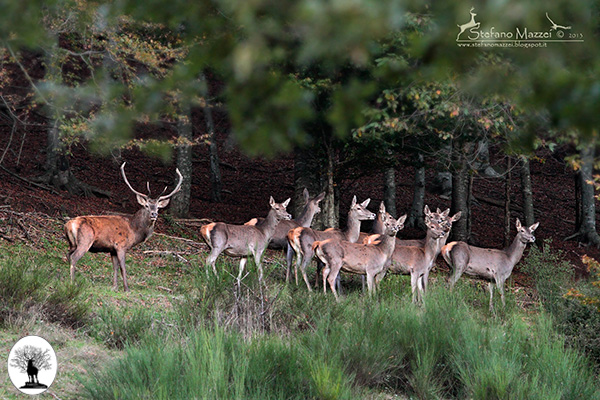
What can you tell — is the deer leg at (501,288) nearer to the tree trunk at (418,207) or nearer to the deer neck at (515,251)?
the deer neck at (515,251)

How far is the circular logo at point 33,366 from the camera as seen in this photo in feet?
20.2

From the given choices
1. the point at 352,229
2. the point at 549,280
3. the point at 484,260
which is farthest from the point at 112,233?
the point at 549,280

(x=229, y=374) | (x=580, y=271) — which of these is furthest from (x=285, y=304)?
(x=580, y=271)

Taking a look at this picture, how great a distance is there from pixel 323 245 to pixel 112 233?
3120mm

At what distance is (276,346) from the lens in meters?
6.75

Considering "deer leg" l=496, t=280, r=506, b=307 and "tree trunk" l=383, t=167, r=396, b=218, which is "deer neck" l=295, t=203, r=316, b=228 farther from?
"tree trunk" l=383, t=167, r=396, b=218

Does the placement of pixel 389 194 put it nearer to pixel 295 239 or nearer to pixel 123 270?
pixel 295 239

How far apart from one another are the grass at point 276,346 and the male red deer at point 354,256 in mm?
1493

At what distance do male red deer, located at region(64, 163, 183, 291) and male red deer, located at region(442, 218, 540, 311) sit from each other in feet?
15.9

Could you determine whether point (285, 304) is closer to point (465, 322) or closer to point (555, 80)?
point (465, 322)

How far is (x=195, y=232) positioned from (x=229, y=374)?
995cm

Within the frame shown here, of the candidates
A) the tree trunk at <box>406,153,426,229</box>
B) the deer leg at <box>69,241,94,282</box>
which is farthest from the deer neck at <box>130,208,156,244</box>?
the tree trunk at <box>406,153,426,229</box>

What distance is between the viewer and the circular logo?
616 centimetres

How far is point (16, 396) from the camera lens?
244 inches
